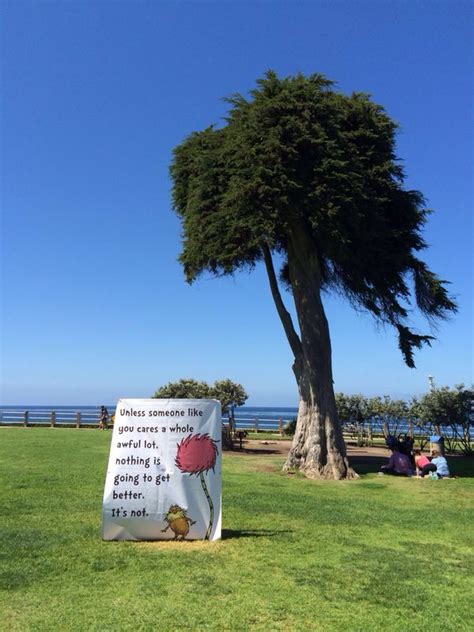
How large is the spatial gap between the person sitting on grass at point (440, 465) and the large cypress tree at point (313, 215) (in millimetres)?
2265

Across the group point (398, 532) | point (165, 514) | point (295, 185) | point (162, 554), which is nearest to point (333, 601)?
point (162, 554)

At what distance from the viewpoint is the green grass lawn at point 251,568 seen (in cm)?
459

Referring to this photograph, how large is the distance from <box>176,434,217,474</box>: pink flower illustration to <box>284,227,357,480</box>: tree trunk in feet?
26.8

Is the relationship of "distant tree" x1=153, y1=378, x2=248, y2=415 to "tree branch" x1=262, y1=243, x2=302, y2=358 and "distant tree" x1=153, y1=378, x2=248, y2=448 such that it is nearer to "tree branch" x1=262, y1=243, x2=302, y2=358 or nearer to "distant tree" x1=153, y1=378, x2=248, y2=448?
"distant tree" x1=153, y1=378, x2=248, y2=448

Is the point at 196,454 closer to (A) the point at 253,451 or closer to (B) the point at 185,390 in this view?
(A) the point at 253,451

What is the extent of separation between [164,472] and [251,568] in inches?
72.0

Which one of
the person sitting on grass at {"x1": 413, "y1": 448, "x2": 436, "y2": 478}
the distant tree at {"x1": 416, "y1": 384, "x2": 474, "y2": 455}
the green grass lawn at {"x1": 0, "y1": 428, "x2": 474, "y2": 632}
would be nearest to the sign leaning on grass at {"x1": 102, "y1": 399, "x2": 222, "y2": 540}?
the green grass lawn at {"x1": 0, "y1": 428, "x2": 474, "y2": 632}

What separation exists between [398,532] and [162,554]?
368 cm

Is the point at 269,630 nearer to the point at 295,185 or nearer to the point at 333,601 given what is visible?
the point at 333,601

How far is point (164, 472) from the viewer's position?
723 cm

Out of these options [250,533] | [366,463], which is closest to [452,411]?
[366,463]

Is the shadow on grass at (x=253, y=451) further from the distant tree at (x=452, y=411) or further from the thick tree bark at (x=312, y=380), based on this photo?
the distant tree at (x=452, y=411)

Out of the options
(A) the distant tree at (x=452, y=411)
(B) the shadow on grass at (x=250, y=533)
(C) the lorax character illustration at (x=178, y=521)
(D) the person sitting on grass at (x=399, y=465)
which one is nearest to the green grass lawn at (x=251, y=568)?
(B) the shadow on grass at (x=250, y=533)

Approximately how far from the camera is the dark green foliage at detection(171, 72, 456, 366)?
15195 mm
